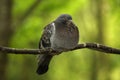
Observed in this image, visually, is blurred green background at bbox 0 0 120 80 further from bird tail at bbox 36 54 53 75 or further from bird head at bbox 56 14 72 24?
bird head at bbox 56 14 72 24

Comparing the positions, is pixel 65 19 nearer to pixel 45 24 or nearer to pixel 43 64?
pixel 43 64

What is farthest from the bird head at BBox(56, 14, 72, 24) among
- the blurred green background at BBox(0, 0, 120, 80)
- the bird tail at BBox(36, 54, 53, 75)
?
the blurred green background at BBox(0, 0, 120, 80)

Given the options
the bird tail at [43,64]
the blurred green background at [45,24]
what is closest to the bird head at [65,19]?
the bird tail at [43,64]

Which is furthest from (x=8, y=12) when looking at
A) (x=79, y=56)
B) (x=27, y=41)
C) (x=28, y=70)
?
(x=79, y=56)

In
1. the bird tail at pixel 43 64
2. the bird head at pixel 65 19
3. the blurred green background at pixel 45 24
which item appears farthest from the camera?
the blurred green background at pixel 45 24

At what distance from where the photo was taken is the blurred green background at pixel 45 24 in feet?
29.9

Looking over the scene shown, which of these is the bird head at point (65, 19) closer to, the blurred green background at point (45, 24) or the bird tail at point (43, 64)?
the bird tail at point (43, 64)

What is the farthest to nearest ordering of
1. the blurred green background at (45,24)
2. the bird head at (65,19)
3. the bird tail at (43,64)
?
the blurred green background at (45,24) → the bird tail at (43,64) → the bird head at (65,19)

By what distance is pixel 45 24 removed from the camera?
1563 cm

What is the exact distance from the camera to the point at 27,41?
14398 millimetres

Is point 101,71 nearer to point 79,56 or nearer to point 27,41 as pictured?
point 27,41

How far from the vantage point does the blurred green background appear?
9.11 meters

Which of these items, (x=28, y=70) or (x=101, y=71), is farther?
(x=28, y=70)

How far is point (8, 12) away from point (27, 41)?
5407mm
